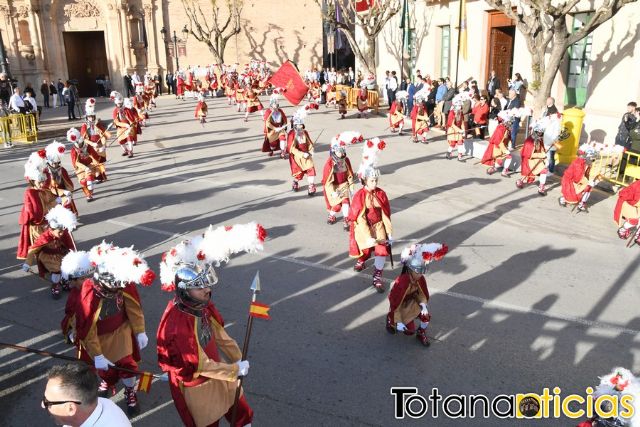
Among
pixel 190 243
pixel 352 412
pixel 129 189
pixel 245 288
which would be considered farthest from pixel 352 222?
pixel 129 189

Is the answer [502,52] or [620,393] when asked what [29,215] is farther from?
[502,52]

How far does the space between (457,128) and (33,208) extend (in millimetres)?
11584

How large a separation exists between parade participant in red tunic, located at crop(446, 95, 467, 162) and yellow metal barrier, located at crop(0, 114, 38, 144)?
1562 centimetres

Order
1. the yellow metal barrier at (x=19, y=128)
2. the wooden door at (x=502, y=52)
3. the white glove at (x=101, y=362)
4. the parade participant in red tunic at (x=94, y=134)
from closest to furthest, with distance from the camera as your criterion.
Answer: the white glove at (x=101, y=362), the parade participant in red tunic at (x=94, y=134), the yellow metal barrier at (x=19, y=128), the wooden door at (x=502, y=52)

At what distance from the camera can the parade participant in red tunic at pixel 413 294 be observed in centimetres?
613

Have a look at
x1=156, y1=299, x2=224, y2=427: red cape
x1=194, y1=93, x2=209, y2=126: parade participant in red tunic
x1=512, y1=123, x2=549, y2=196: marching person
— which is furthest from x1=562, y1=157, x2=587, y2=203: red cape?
x1=194, y1=93, x2=209, y2=126: parade participant in red tunic

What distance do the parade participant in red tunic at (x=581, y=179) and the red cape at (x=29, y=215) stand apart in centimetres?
1002

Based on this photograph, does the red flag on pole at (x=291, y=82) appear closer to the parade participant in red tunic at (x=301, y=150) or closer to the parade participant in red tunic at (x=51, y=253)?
the parade participant in red tunic at (x=301, y=150)

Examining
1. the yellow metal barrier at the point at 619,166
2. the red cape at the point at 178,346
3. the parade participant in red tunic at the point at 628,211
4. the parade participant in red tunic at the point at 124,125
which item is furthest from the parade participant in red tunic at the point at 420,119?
the red cape at the point at 178,346

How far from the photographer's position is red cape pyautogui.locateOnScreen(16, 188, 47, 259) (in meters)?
7.89

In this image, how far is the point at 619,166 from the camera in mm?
12117

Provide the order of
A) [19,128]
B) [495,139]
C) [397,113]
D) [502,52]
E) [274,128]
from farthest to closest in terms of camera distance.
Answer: [502,52] → [19,128] → [397,113] → [274,128] → [495,139]

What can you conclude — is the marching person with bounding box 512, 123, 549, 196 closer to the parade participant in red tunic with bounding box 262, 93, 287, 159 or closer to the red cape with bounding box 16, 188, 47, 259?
the parade participant in red tunic with bounding box 262, 93, 287, 159

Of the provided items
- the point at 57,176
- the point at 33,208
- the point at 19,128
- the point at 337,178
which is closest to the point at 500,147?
the point at 337,178
